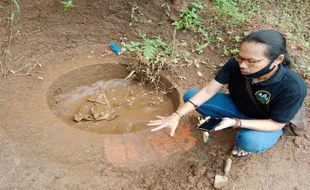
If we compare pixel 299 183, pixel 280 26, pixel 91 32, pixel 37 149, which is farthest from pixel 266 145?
pixel 91 32

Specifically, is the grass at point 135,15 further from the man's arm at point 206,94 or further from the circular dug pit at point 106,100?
the man's arm at point 206,94

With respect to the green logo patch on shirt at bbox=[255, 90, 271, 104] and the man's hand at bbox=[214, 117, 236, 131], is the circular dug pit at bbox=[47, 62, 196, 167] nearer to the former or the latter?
the man's hand at bbox=[214, 117, 236, 131]

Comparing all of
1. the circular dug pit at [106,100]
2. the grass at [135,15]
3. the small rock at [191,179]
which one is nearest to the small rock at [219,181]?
the small rock at [191,179]

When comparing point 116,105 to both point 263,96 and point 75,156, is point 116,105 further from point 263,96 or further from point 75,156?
point 263,96

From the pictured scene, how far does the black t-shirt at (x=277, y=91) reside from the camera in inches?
97.4

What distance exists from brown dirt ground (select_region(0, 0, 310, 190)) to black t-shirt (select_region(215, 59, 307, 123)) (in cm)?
60

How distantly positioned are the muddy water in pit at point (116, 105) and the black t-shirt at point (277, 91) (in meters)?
1.29

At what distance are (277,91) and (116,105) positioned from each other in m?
2.09

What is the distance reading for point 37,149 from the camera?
9.85 ft

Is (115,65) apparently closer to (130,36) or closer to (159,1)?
(130,36)

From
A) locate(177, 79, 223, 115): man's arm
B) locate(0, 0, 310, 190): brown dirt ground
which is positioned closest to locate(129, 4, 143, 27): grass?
locate(0, 0, 310, 190): brown dirt ground

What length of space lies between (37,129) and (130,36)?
6.44 feet

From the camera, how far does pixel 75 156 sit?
117 inches

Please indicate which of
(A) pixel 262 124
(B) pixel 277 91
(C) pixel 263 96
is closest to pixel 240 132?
(A) pixel 262 124
